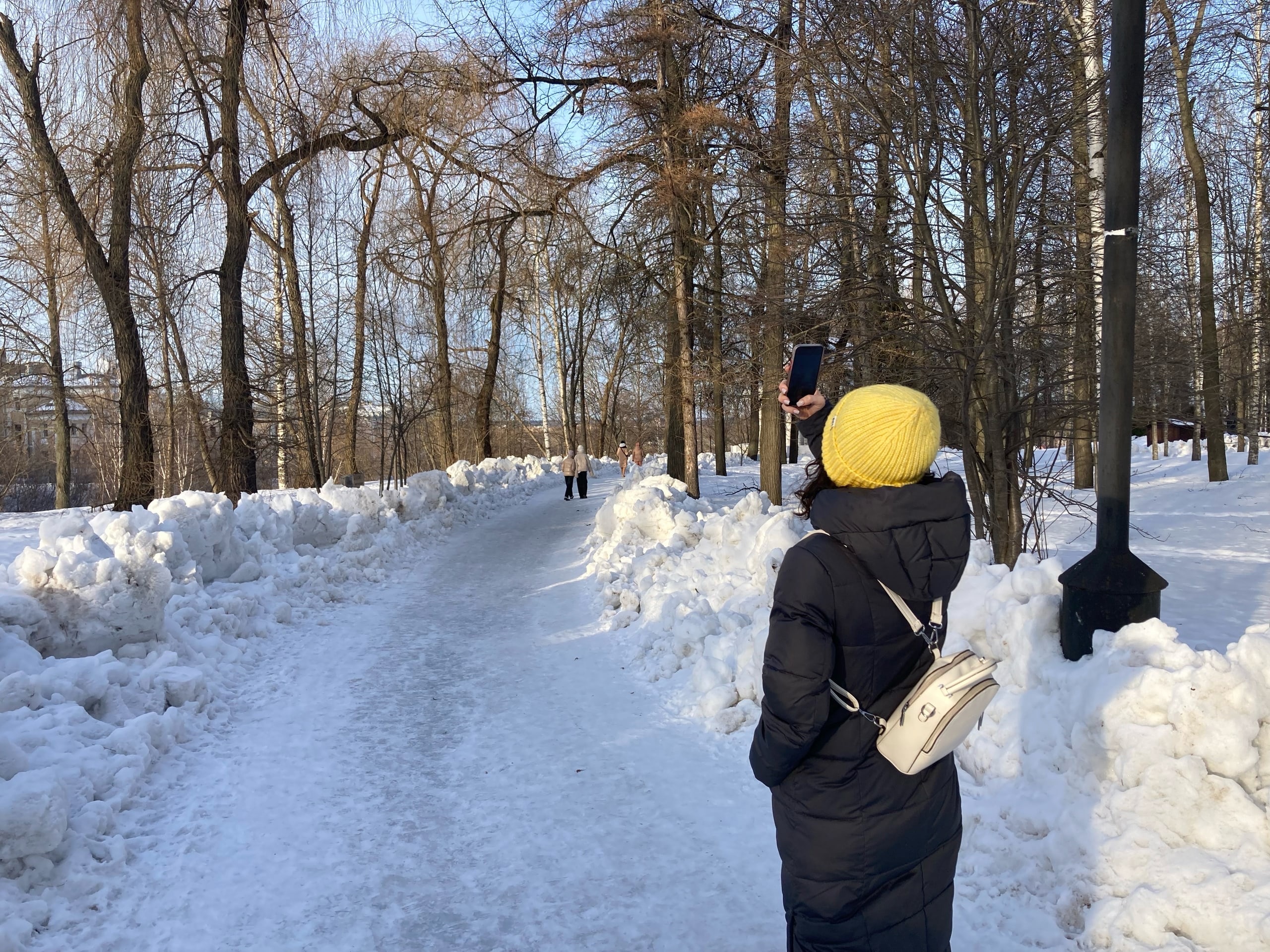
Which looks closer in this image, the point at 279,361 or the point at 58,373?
the point at 279,361

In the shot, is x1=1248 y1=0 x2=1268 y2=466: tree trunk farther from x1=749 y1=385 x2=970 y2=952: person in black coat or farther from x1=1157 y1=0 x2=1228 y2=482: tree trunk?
x1=749 y1=385 x2=970 y2=952: person in black coat

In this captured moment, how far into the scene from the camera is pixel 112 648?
231 inches

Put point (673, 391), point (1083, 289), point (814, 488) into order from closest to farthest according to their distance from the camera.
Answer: point (814, 488), point (1083, 289), point (673, 391)

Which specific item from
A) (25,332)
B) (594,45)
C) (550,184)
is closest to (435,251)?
(550,184)

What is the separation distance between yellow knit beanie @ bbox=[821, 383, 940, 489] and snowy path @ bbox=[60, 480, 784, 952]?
2.16 meters

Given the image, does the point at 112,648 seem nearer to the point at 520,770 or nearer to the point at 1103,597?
the point at 520,770

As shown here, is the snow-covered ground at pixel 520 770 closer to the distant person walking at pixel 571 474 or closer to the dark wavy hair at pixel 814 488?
the dark wavy hair at pixel 814 488

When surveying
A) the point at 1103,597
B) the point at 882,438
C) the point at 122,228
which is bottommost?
the point at 1103,597

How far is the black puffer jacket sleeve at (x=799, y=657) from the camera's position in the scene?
219cm

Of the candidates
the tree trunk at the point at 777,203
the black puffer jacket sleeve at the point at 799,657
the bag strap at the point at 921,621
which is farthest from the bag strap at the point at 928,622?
the tree trunk at the point at 777,203

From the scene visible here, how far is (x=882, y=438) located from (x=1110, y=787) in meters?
2.28

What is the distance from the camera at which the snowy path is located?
137 inches

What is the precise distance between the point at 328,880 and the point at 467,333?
23.6m

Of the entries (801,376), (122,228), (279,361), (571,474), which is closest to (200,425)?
(279,361)
